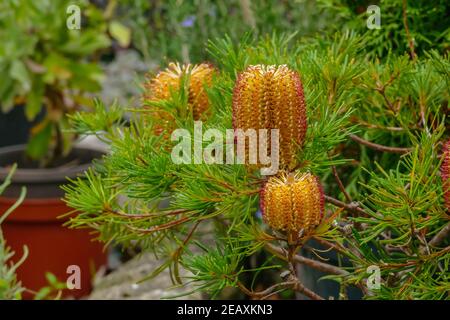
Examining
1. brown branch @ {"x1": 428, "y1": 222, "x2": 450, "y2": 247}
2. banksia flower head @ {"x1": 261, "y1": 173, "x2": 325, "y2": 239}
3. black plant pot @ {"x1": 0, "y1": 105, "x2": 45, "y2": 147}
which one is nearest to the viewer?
banksia flower head @ {"x1": 261, "y1": 173, "x2": 325, "y2": 239}

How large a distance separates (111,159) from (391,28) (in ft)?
2.37

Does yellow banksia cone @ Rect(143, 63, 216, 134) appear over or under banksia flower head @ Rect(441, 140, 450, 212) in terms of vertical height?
over

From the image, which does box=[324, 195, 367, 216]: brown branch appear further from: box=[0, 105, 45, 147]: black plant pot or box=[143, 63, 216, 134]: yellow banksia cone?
box=[0, 105, 45, 147]: black plant pot

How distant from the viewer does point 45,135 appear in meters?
2.88

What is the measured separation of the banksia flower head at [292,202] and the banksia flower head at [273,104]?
0.05 m

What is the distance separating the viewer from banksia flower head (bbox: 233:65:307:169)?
1.00 metres

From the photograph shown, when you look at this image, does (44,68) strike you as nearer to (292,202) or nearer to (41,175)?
(41,175)

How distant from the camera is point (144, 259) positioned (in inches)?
103

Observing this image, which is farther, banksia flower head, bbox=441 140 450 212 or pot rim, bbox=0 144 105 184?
pot rim, bbox=0 144 105 184

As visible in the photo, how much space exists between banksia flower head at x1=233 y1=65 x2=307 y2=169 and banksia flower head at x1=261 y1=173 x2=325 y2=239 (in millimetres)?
51

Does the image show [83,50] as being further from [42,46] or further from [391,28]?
[391,28]

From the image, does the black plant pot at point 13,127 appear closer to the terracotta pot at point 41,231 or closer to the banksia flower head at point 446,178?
the terracotta pot at point 41,231

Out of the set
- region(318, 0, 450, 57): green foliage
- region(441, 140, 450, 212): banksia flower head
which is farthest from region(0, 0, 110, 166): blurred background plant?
region(441, 140, 450, 212): banksia flower head

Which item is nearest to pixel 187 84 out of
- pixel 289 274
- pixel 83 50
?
pixel 289 274
